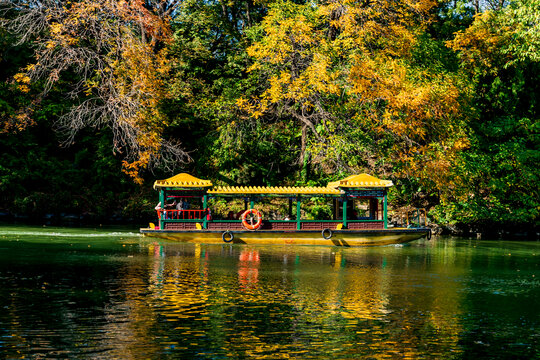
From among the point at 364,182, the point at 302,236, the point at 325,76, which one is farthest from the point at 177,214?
the point at 325,76

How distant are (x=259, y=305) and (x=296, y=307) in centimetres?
77

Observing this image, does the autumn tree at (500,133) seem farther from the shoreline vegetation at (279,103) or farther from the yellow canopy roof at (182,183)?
the yellow canopy roof at (182,183)

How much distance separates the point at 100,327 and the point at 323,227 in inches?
799

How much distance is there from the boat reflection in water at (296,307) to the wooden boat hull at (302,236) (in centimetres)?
693

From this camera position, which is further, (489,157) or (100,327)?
(489,157)

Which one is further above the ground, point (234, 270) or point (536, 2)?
point (536, 2)

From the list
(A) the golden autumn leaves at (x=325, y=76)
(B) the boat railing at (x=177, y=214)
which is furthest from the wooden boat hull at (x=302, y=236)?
(A) the golden autumn leaves at (x=325, y=76)

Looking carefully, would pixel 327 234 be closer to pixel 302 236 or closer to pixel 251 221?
pixel 302 236

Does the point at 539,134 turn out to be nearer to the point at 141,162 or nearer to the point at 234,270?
the point at 141,162

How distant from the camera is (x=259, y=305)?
14.0 m

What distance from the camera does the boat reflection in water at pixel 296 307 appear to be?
10617 millimetres

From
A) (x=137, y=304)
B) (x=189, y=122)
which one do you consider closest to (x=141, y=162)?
(x=189, y=122)

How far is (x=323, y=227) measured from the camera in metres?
31.0

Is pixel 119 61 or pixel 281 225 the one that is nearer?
pixel 281 225
